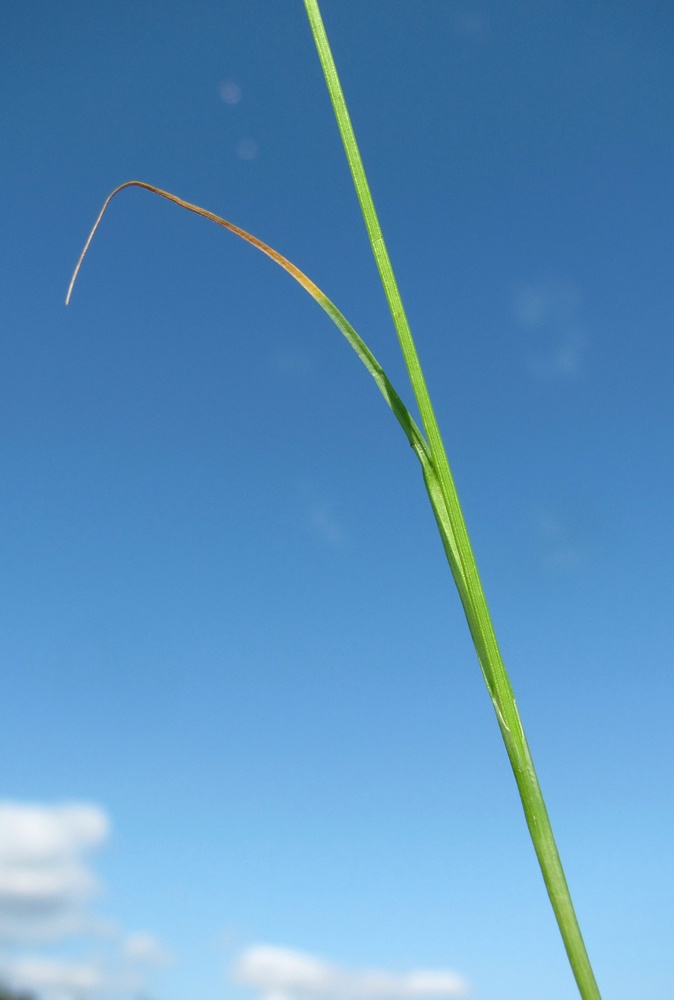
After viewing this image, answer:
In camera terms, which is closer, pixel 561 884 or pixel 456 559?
pixel 561 884

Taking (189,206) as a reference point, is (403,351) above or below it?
below

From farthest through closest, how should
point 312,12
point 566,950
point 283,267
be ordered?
point 283,267
point 312,12
point 566,950

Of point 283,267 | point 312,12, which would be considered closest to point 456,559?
point 283,267

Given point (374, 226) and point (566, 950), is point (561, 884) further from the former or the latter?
point (374, 226)

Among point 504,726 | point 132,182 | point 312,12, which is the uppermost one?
point 132,182
